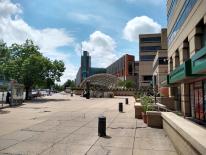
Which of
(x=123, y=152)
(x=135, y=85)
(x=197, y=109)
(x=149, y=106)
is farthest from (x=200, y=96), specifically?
(x=135, y=85)

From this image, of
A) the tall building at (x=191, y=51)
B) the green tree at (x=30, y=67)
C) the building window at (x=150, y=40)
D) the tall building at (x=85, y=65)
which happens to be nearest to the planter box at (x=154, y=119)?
the tall building at (x=191, y=51)

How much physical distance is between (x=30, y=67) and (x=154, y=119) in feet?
116

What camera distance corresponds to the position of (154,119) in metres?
14.4

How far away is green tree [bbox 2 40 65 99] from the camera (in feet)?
153

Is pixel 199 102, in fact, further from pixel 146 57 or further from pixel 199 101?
pixel 146 57

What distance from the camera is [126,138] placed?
451 inches

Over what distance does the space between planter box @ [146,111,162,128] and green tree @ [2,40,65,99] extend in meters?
35.0

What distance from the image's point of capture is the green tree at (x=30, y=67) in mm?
46562

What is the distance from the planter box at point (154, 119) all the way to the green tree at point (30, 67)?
115 ft

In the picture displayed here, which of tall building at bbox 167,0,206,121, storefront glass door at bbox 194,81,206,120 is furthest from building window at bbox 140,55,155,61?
storefront glass door at bbox 194,81,206,120

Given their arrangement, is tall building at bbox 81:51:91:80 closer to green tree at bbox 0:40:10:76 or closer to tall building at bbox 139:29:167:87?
tall building at bbox 139:29:167:87

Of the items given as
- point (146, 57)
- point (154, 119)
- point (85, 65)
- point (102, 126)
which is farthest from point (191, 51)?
point (85, 65)

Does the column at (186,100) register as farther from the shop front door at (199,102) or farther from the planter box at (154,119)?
the planter box at (154,119)

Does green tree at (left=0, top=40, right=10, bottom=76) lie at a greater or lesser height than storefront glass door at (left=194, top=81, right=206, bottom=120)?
greater
